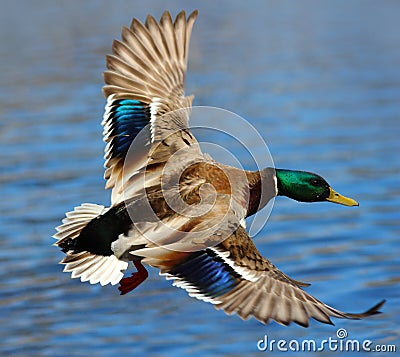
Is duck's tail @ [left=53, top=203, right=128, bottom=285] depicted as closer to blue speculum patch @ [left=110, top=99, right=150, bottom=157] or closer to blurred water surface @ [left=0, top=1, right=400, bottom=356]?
blue speculum patch @ [left=110, top=99, right=150, bottom=157]

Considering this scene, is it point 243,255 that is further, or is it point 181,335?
point 181,335

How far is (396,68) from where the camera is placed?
1262cm

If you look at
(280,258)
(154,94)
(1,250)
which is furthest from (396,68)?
(154,94)

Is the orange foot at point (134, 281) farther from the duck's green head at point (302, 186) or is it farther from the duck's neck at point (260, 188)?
the duck's green head at point (302, 186)

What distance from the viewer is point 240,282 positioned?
15.9 ft

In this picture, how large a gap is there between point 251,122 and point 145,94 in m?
4.88

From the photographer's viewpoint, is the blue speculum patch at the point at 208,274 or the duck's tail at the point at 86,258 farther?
the duck's tail at the point at 86,258

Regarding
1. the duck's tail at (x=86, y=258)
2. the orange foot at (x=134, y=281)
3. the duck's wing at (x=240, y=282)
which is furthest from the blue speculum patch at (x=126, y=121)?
the duck's wing at (x=240, y=282)

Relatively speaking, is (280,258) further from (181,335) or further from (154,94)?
(154,94)

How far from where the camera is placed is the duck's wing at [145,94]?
552 cm

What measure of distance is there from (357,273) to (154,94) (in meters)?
2.37

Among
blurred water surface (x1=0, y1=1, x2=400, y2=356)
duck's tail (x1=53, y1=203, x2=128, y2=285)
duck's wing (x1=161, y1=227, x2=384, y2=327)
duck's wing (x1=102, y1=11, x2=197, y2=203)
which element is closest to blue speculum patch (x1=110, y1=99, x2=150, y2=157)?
duck's wing (x1=102, y1=11, x2=197, y2=203)

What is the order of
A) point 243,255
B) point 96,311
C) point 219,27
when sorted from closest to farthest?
point 243,255, point 96,311, point 219,27

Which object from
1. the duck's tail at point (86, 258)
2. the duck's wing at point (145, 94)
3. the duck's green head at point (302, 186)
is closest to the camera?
the duck's tail at point (86, 258)
